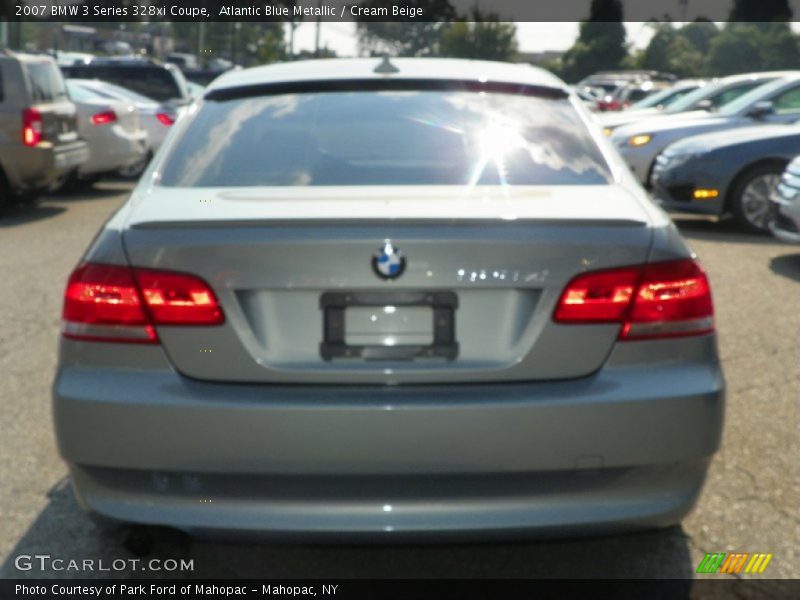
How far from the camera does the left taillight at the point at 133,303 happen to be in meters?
3.34

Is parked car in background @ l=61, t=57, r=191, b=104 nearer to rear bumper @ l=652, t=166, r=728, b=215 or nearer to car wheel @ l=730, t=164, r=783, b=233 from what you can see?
rear bumper @ l=652, t=166, r=728, b=215

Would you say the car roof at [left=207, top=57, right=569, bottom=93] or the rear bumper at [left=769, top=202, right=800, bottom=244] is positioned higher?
the car roof at [left=207, top=57, right=569, bottom=93]

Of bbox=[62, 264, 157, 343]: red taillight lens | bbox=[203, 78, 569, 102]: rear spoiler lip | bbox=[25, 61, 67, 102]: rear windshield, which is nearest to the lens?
bbox=[62, 264, 157, 343]: red taillight lens

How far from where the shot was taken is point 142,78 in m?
22.5

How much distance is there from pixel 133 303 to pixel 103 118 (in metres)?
14.0

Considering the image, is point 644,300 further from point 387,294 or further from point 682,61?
point 682,61

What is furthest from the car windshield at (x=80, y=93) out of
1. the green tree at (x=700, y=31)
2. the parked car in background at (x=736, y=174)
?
the green tree at (x=700, y=31)

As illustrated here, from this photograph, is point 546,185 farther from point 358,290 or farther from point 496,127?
point 358,290

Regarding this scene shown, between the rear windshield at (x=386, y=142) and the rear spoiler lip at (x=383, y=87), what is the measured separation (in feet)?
0.08

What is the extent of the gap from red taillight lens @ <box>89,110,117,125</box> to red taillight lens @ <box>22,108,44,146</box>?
2.85 meters

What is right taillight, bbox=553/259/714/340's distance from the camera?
334cm

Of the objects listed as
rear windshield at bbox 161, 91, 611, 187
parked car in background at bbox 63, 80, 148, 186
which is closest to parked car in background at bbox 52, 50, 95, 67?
parked car in background at bbox 63, 80, 148, 186

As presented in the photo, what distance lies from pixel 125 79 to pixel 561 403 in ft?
67.3

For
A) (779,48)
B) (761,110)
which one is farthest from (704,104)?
(779,48)
